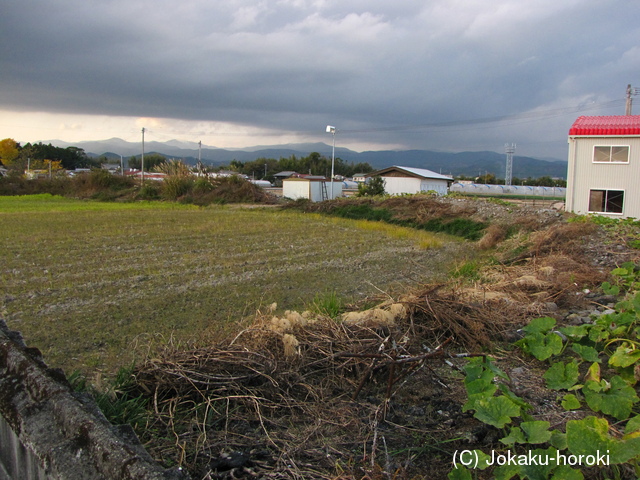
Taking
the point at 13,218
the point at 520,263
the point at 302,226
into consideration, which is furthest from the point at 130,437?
the point at 13,218

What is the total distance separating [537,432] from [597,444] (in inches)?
9.8

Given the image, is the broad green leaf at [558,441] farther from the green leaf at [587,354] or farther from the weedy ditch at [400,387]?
the green leaf at [587,354]

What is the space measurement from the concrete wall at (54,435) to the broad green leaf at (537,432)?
154 centimetres

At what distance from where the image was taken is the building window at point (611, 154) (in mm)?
17922

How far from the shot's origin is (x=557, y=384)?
3.16m

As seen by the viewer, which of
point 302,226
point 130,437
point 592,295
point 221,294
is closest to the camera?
point 130,437

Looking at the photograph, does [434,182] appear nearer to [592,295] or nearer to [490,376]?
[592,295]

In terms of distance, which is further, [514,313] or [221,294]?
[221,294]

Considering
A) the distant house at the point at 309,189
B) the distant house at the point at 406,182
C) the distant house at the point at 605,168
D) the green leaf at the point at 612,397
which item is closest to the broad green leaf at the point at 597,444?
the green leaf at the point at 612,397

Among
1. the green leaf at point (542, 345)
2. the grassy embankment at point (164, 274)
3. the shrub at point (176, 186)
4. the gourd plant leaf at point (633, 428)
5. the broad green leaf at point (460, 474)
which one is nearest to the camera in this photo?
the broad green leaf at point (460, 474)

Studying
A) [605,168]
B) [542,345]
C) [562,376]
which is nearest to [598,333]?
[542,345]

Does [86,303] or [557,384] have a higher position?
[557,384]

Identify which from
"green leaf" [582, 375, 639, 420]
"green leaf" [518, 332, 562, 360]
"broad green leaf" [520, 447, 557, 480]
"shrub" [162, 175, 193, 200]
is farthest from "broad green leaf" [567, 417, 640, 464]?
"shrub" [162, 175, 193, 200]

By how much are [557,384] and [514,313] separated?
1856mm
